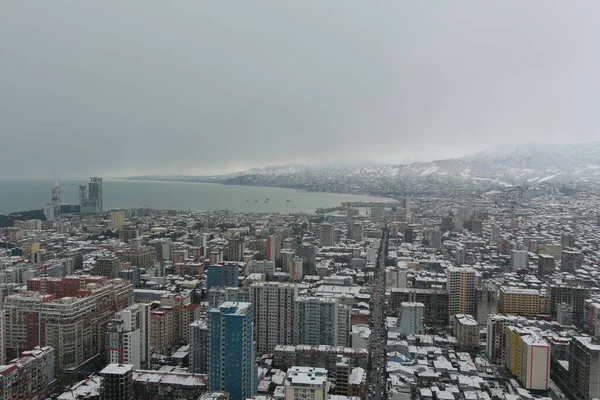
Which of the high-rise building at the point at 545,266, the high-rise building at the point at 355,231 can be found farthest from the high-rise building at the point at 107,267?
the high-rise building at the point at 545,266

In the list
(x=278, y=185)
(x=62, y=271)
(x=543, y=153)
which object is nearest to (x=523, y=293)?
(x=62, y=271)

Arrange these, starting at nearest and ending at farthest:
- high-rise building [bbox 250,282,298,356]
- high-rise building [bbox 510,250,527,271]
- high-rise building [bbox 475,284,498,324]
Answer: high-rise building [bbox 250,282,298,356] → high-rise building [bbox 475,284,498,324] → high-rise building [bbox 510,250,527,271]

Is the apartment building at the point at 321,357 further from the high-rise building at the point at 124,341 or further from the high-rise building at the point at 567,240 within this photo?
the high-rise building at the point at 567,240

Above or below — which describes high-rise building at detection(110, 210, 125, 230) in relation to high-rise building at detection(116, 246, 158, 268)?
above

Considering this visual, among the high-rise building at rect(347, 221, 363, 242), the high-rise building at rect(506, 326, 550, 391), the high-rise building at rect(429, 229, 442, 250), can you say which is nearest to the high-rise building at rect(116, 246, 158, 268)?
the high-rise building at rect(347, 221, 363, 242)

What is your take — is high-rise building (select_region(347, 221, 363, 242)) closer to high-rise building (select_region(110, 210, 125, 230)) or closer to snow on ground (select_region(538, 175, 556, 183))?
snow on ground (select_region(538, 175, 556, 183))
